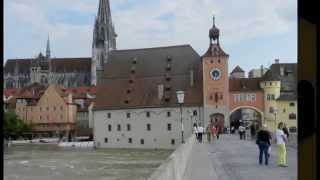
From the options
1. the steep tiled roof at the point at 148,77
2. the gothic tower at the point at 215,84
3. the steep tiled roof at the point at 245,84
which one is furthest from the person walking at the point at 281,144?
the steep tiled roof at the point at 245,84

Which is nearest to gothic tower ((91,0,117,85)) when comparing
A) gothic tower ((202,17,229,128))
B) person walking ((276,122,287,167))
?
gothic tower ((202,17,229,128))

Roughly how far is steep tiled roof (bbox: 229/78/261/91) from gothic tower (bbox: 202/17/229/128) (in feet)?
21.5

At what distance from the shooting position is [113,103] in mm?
97062

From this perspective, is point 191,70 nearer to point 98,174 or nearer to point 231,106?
point 231,106

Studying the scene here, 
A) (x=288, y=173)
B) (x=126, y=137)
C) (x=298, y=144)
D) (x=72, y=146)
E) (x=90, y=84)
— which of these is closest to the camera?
(x=298, y=144)

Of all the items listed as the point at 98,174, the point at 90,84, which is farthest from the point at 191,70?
the point at 90,84

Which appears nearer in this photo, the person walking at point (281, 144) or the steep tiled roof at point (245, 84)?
the person walking at point (281, 144)

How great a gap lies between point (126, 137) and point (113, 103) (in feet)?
19.2

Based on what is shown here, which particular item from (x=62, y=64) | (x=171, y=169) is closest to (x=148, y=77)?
(x=62, y=64)

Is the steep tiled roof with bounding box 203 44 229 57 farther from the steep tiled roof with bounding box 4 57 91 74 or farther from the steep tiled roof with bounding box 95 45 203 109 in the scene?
the steep tiled roof with bounding box 4 57 91 74

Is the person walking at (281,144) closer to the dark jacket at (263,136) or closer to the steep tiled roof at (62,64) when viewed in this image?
the dark jacket at (263,136)

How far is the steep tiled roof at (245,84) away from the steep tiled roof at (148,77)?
674 cm

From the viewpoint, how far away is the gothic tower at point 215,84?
91.0 m

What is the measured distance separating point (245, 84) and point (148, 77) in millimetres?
15015
